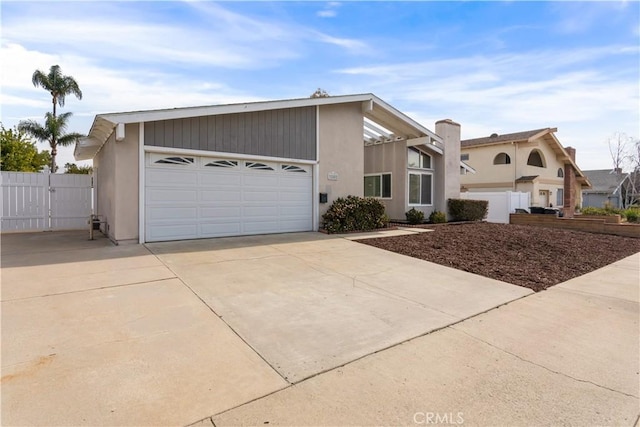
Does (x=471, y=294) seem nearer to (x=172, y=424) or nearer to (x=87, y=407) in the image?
(x=172, y=424)

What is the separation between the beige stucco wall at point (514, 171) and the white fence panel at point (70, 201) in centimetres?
2262

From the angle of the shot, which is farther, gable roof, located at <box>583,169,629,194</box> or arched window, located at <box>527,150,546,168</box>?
gable roof, located at <box>583,169,629,194</box>

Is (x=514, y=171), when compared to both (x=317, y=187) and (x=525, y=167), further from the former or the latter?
(x=317, y=187)

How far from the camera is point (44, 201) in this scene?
11.9 metres

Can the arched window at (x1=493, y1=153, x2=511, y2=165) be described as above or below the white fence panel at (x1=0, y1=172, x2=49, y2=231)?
above

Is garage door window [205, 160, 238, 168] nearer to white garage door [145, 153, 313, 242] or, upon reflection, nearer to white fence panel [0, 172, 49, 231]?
Answer: white garage door [145, 153, 313, 242]

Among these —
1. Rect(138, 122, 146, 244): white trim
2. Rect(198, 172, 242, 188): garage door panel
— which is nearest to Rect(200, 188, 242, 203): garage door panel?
Rect(198, 172, 242, 188): garage door panel

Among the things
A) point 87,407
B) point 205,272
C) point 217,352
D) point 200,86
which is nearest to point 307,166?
point 200,86

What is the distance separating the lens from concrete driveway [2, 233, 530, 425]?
2.49 m

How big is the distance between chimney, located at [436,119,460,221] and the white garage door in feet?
24.4

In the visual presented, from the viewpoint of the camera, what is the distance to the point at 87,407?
2.33 m

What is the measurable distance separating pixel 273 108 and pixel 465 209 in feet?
33.8

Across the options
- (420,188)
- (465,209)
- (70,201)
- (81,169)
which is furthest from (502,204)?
(81,169)

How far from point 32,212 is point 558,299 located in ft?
49.3
